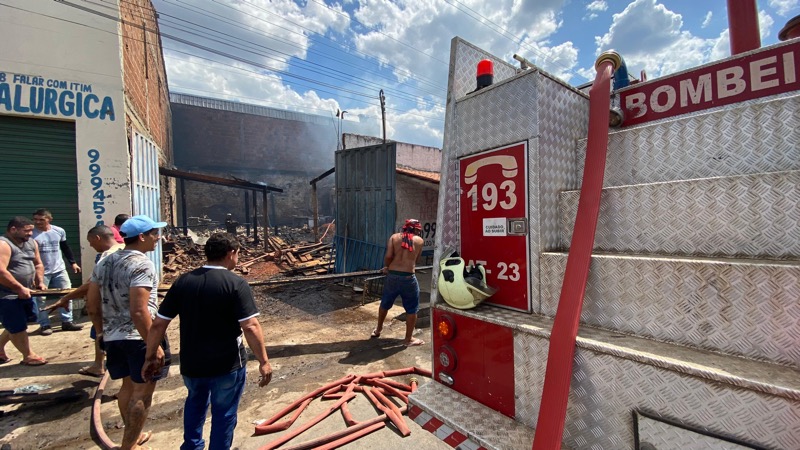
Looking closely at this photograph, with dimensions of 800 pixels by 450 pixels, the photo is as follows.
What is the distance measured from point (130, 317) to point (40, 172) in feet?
21.8

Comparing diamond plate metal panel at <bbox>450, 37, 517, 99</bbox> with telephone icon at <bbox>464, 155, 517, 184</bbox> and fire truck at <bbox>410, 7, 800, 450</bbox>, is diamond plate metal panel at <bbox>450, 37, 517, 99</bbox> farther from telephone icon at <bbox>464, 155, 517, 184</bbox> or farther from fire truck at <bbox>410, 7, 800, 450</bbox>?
telephone icon at <bbox>464, 155, 517, 184</bbox>

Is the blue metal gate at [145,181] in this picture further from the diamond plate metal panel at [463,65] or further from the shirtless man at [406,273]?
the diamond plate metal panel at [463,65]

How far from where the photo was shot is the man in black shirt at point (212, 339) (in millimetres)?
2449

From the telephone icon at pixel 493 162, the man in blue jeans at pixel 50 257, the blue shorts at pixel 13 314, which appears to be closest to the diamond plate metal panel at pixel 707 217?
the telephone icon at pixel 493 162

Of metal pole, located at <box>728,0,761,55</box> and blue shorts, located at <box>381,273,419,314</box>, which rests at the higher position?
metal pole, located at <box>728,0,761,55</box>

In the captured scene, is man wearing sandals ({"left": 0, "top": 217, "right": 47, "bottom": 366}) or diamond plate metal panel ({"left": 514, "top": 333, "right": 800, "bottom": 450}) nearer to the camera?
diamond plate metal panel ({"left": 514, "top": 333, "right": 800, "bottom": 450})

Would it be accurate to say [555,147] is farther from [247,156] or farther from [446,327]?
[247,156]

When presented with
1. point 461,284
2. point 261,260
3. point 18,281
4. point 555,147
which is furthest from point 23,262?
point 261,260

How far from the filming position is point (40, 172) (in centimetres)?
689

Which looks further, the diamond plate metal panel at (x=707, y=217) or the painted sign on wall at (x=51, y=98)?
the painted sign on wall at (x=51, y=98)

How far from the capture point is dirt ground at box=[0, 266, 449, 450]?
10.3ft

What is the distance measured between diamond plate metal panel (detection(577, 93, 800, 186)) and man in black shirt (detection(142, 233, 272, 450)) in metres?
2.71

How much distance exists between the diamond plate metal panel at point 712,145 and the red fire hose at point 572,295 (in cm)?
46

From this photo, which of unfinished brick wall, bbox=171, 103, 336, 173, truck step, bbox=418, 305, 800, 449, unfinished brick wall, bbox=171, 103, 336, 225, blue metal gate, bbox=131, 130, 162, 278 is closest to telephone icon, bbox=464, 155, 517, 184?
truck step, bbox=418, 305, 800, 449
